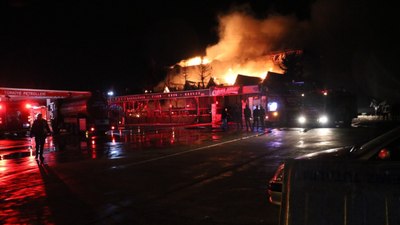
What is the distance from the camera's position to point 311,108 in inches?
1045

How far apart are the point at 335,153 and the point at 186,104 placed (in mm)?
30726

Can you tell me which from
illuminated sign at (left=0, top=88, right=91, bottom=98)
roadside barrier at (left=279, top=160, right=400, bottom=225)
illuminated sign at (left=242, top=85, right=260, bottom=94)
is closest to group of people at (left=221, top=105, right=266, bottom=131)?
illuminated sign at (left=242, top=85, right=260, bottom=94)

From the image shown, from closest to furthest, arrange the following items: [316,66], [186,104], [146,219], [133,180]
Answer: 1. [146,219]
2. [133,180]
3. [186,104]
4. [316,66]

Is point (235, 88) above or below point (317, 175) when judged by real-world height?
above

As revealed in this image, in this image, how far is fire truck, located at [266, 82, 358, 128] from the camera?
26.5 meters

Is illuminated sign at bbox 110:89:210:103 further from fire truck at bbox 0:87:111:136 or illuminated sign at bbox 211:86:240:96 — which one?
fire truck at bbox 0:87:111:136

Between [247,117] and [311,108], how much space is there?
15.8ft

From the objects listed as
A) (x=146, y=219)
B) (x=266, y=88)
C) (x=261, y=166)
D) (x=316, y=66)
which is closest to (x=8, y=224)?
(x=146, y=219)

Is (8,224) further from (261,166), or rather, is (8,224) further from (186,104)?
(186,104)

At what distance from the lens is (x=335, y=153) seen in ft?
16.8

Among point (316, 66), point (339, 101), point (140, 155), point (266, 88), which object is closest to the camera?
point (140, 155)

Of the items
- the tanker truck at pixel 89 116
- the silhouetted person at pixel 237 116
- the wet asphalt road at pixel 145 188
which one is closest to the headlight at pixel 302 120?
the silhouetted person at pixel 237 116

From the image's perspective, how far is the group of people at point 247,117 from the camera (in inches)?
977

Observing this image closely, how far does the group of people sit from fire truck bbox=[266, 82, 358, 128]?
1.43 metres
